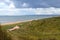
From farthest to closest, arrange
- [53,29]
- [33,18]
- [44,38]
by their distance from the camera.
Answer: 1. [33,18]
2. [53,29]
3. [44,38]

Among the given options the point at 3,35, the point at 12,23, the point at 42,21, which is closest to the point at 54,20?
the point at 42,21

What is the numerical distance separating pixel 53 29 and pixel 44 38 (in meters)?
3.22

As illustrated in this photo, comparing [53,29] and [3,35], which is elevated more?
[3,35]

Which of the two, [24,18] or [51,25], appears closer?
[51,25]

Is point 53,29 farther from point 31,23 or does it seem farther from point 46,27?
point 31,23

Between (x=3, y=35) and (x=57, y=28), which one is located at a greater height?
(x=3, y=35)

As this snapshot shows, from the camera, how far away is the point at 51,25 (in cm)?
1507

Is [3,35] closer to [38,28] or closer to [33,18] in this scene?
[38,28]

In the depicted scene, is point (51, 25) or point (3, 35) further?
point (51, 25)

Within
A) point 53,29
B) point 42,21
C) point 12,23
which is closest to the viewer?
point 12,23

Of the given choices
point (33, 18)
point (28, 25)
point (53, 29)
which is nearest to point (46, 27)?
point (53, 29)

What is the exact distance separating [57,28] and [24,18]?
3235mm

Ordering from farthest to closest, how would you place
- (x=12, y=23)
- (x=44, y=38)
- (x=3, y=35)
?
(x=12, y=23) → (x=44, y=38) → (x=3, y=35)

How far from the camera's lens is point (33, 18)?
1702cm
